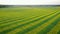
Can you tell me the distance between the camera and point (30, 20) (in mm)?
2256

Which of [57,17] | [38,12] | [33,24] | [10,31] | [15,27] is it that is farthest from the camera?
[38,12]

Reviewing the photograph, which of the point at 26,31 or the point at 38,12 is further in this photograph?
the point at 38,12

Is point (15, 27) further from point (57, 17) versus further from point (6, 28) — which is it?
point (57, 17)

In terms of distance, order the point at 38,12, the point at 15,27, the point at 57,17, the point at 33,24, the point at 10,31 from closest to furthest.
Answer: the point at 10,31 → the point at 15,27 → the point at 33,24 → the point at 57,17 → the point at 38,12

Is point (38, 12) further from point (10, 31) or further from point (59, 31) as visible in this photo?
point (10, 31)

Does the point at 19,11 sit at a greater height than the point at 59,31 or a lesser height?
greater

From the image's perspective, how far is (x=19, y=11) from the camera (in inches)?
103

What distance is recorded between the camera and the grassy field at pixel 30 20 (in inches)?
75.2

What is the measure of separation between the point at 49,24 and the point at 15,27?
71 centimetres

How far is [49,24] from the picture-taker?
2141mm

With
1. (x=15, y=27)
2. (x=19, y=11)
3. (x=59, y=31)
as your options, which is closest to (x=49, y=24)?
(x=59, y=31)

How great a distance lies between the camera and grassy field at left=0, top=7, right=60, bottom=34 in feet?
6.26

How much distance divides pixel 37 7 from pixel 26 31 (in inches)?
38.8

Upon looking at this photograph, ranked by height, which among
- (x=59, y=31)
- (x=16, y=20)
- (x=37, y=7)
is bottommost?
(x=59, y=31)
